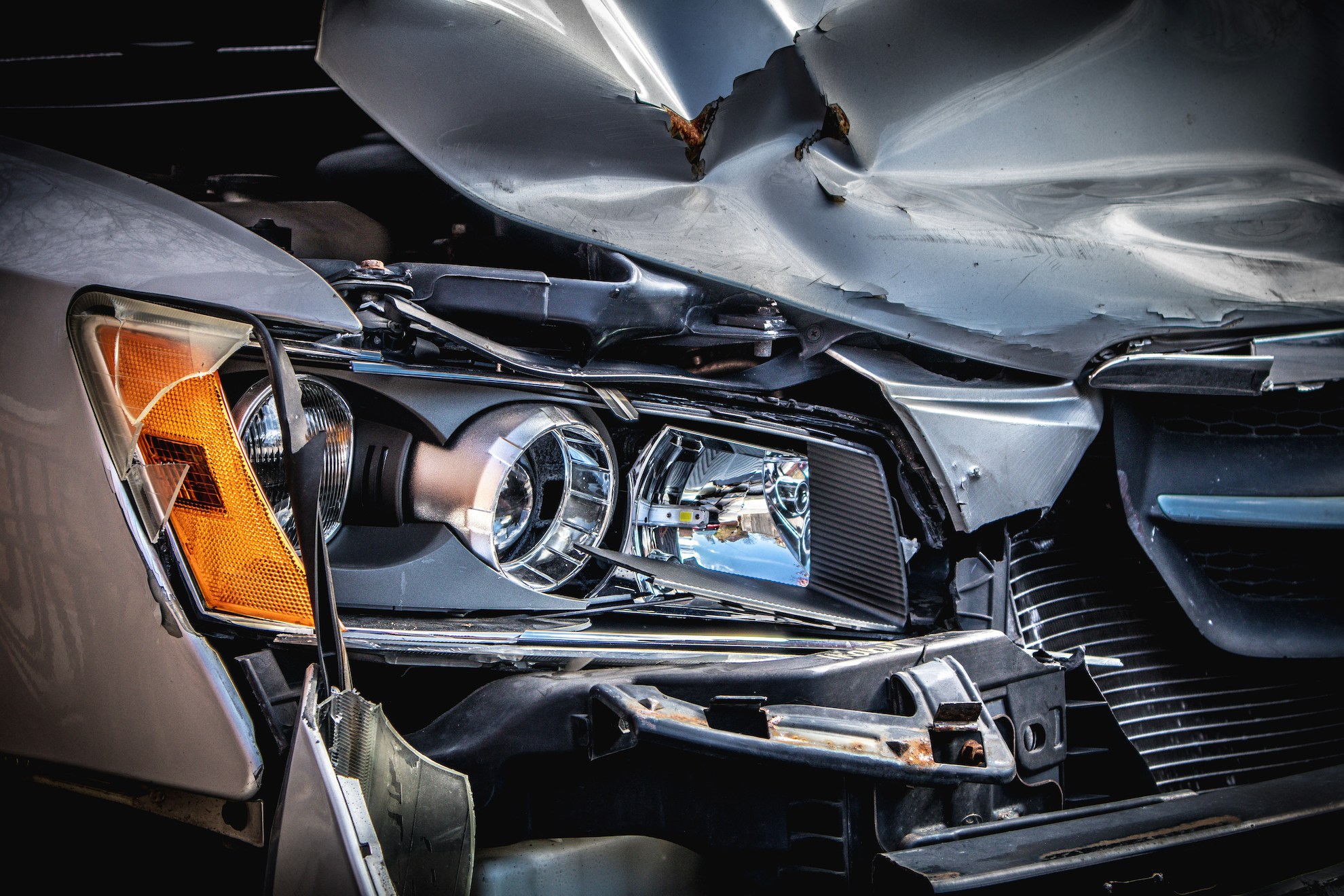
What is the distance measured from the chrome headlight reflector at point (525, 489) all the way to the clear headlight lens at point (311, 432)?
0.38 ft

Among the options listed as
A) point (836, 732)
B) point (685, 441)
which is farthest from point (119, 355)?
point (836, 732)

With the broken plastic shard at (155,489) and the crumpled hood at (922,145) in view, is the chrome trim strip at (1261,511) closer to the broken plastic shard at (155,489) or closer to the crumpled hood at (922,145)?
the crumpled hood at (922,145)

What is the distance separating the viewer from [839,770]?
1265mm

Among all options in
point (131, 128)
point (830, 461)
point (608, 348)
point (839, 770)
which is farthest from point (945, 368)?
point (131, 128)

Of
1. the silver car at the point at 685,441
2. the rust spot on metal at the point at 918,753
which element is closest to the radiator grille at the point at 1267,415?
the silver car at the point at 685,441

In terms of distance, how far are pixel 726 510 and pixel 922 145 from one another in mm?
816

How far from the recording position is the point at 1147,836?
1422 millimetres

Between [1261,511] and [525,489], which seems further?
[1261,511]

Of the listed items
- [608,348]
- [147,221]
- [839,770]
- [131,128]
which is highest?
[131,128]

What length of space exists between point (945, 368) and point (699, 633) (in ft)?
2.34

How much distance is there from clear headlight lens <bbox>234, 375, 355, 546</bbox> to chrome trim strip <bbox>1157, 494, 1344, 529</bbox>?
5.31ft

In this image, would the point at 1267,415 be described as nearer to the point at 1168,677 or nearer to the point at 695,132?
the point at 1168,677

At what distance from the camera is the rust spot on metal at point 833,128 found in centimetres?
167

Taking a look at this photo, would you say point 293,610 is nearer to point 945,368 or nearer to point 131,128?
point 945,368
